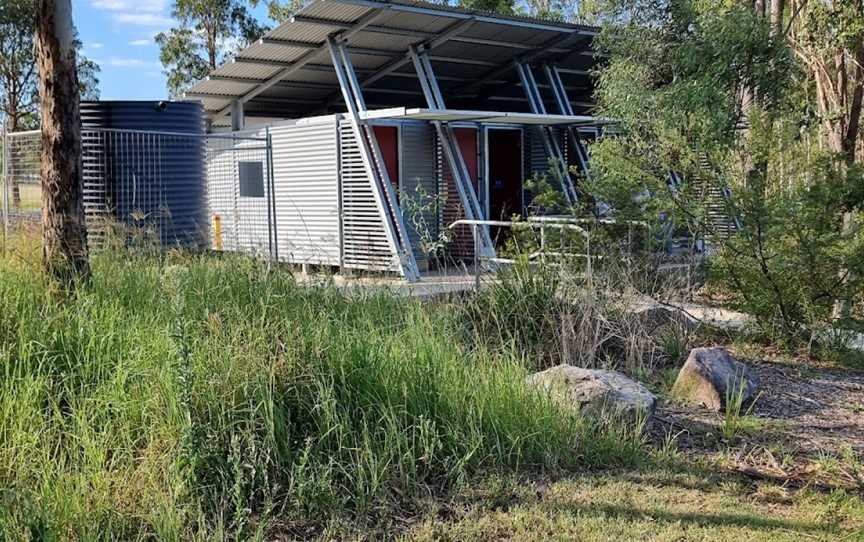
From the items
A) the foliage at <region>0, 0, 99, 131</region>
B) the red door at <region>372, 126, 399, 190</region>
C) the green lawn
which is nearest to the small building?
the red door at <region>372, 126, 399, 190</region>

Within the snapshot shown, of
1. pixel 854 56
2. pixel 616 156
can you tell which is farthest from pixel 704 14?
pixel 616 156

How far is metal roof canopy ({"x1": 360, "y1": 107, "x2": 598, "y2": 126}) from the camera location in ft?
39.9

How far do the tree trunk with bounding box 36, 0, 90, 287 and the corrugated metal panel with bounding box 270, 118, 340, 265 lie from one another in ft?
23.1

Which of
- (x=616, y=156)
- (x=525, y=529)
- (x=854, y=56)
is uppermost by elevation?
(x=854, y=56)

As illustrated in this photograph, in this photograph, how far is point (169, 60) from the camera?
32094mm

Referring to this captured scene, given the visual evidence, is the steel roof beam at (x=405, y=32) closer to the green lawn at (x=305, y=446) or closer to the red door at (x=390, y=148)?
the red door at (x=390, y=148)

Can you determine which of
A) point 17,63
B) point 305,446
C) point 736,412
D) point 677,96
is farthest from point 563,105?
point 17,63

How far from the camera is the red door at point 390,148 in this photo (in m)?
14.0

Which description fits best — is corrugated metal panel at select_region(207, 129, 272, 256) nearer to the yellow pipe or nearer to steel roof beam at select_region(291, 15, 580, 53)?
the yellow pipe

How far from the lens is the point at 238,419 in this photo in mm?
4074

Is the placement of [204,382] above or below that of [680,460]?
above

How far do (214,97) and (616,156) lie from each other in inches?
399

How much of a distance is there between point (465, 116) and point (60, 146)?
8120mm

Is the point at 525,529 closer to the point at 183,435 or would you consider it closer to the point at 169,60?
the point at 183,435
